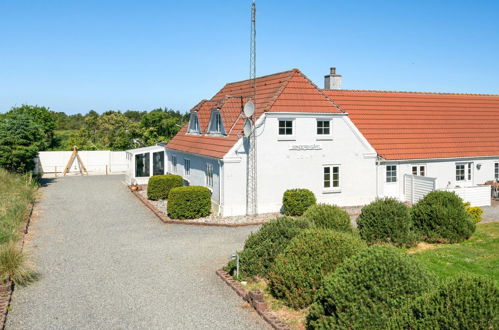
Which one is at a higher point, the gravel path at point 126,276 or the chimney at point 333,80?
the chimney at point 333,80

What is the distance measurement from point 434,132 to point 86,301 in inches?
918

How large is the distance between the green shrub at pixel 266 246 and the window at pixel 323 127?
1125 centimetres

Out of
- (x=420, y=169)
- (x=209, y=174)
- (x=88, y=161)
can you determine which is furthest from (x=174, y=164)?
(x=88, y=161)

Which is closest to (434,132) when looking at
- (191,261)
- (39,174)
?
(191,261)

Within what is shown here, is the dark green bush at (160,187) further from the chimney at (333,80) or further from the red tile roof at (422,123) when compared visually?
the chimney at (333,80)

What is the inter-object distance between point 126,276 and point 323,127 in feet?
44.9

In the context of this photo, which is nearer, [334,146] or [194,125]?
[334,146]

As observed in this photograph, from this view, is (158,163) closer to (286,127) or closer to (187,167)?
(187,167)

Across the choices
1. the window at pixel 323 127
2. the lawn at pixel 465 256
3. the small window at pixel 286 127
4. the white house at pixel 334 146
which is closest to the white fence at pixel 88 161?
the white house at pixel 334 146

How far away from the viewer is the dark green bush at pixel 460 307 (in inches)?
252

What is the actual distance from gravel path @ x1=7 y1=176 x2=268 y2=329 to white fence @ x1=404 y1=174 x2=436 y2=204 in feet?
35.1

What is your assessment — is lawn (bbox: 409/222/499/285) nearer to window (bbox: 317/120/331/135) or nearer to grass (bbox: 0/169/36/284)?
window (bbox: 317/120/331/135)

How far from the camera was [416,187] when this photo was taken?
82.8 feet

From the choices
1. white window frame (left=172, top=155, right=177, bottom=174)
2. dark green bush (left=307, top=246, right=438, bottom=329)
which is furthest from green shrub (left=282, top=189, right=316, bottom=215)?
dark green bush (left=307, top=246, right=438, bottom=329)
